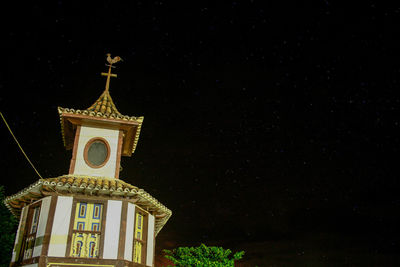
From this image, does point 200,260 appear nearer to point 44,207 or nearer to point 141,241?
point 141,241

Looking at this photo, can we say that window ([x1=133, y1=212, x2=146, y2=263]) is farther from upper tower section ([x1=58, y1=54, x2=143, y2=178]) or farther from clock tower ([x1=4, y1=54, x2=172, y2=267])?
upper tower section ([x1=58, y1=54, x2=143, y2=178])

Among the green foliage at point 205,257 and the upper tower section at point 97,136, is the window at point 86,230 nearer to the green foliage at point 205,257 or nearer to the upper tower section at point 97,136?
the upper tower section at point 97,136

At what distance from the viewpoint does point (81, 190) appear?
34.8 feet

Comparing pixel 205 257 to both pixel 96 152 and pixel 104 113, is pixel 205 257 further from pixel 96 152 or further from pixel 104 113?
pixel 104 113

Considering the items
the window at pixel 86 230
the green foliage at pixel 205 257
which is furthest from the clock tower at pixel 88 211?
the green foliage at pixel 205 257

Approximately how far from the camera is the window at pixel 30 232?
10.7 m

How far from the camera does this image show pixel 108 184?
439 inches

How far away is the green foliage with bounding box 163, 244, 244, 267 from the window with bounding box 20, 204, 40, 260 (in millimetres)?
7431

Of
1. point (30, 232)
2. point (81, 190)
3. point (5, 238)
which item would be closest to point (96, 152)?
point (81, 190)

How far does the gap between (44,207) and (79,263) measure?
2.24 m

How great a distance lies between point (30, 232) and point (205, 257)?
26.9ft

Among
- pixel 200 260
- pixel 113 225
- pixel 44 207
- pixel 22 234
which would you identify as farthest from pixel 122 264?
pixel 200 260

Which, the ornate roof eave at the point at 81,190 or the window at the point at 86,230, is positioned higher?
the ornate roof eave at the point at 81,190

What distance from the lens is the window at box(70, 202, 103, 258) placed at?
1028cm
